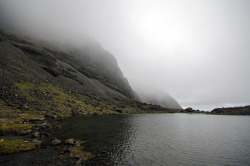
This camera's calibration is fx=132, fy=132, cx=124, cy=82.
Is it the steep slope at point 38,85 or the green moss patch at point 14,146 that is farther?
the steep slope at point 38,85

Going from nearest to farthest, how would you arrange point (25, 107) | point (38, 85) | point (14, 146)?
point (14, 146), point (25, 107), point (38, 85)

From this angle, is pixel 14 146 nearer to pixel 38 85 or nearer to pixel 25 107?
pixel 25 107

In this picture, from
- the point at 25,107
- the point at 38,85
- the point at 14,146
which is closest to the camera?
the point at 14,146

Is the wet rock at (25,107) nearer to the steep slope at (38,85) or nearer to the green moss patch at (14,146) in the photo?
the steep slope at (38,85)

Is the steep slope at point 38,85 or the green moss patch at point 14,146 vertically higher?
the steep slope at point 38,85

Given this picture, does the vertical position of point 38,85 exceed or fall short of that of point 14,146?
it exceeds it

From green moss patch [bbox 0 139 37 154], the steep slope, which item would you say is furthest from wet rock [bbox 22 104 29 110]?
green moss patch [bbox 0 139 37 154]

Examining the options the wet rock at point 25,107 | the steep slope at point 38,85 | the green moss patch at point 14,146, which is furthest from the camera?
the steep slope at point 38,85

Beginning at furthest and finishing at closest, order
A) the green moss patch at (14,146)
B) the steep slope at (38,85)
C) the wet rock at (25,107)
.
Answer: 1. the steep slope at (38,85)
2. the wet rock at (25,107)
3. the green moss patch at (14,146)

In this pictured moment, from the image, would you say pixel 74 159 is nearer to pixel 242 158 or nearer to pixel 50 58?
pixel 242 158

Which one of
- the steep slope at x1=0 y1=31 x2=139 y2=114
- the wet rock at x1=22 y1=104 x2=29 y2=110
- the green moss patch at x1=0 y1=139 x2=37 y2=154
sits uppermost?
the steep slope at x1=0 y1=31 x2=139 y2=114

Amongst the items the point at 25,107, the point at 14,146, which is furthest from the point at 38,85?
the point at 14,146

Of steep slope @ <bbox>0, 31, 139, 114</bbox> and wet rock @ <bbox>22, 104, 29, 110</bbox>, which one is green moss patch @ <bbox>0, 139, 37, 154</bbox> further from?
steep slope @ <bbox>0, 31, 139, 114</bbox>

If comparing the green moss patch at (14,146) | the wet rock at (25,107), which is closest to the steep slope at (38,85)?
the wet rock at (25,107)
